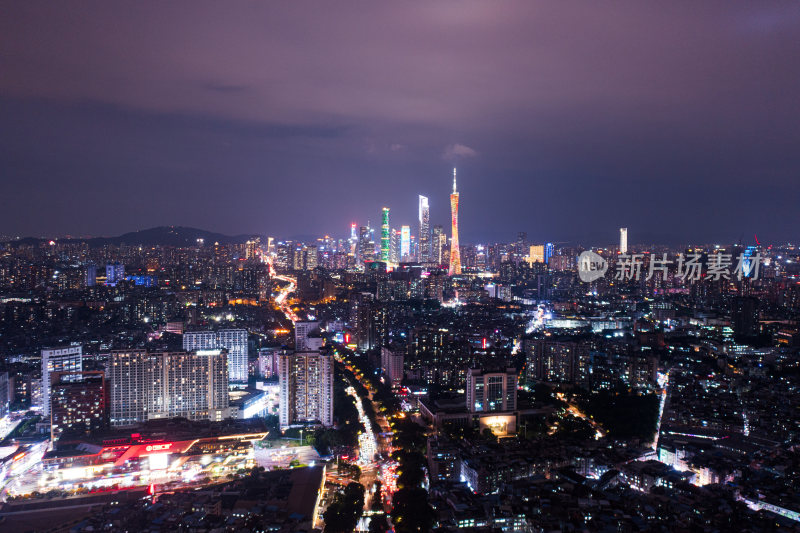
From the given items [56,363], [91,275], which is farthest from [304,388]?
[91,275]

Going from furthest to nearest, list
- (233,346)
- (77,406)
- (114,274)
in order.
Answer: (114,274) → (233,346) → (77,406)

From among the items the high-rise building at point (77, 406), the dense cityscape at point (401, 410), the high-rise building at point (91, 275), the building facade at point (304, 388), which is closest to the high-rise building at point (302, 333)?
the dense cityscape at point (401, 410)

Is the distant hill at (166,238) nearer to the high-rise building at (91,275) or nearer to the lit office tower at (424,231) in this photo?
the high-rise building at (91,275)

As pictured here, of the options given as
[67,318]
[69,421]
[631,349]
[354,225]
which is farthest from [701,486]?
[354,225]

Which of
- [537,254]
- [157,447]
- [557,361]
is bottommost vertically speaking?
[157,447]

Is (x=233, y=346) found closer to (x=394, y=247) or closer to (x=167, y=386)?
(x=167, y=386)

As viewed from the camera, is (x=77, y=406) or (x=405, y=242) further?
(x=405, y=242)

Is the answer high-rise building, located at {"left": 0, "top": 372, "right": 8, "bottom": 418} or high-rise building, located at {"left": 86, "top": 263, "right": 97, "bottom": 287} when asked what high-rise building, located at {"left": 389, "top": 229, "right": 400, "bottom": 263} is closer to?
high-rise building, located at {"left": 86, "top": 263, "right": 97, "bottom": 287}
